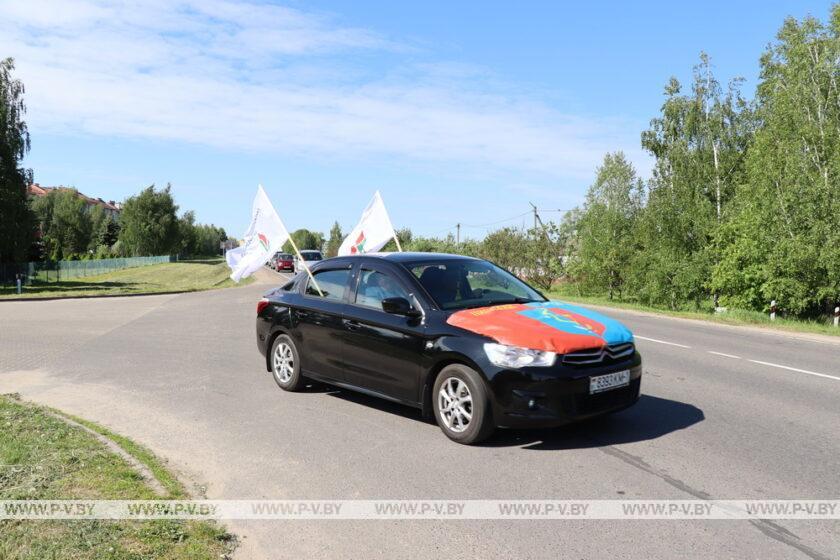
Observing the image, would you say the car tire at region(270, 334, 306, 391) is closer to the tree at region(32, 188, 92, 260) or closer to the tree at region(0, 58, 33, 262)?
the tree at region(0, 58, 33, 262)

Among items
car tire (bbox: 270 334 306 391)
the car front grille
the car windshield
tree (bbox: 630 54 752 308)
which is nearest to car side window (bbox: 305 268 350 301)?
car tire (bbox: 270 334 306 391)

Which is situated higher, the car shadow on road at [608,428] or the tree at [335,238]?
the tree at [335,238]

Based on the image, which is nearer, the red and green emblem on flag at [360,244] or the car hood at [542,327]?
the car hood at [542,327]

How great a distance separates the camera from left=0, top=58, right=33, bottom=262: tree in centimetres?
4088

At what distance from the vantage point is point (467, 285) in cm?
650

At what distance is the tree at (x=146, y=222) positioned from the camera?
97.1 metres

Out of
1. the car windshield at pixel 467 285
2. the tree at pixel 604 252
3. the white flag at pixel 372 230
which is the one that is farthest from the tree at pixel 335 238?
the car windshield at pixel 467 285

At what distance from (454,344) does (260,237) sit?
517 cm

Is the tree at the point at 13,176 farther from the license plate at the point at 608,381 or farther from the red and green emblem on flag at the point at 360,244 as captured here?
the license plate at the point at 608,381

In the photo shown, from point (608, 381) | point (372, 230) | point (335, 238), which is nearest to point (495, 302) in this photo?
point (608, 381)

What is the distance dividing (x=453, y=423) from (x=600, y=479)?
1.43 metres

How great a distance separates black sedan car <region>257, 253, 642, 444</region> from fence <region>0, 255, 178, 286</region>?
41.7 m

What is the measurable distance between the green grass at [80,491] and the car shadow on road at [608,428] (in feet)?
8.32

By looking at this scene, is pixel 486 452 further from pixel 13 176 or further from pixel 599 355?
pixel 13 176
